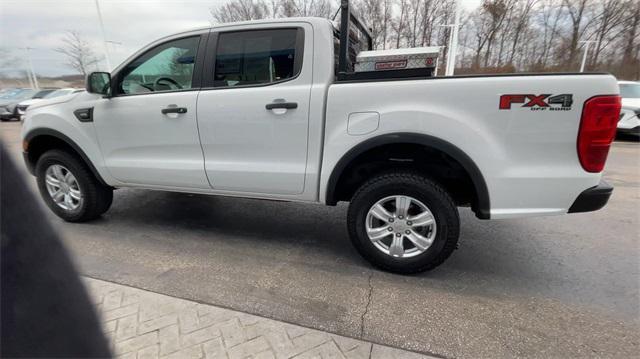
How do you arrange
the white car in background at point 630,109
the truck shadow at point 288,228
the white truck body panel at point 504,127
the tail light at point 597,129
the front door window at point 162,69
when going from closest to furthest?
the tail light at point 597,129 → the white truck body panel at point 504,127 → the truck shadow at point 288,228 → the front door window at point 162,69 → the white car in background at point 630,109

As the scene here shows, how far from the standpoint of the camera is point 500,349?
2037mm

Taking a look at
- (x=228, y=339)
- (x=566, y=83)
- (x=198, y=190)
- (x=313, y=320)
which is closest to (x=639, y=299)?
(x=566, y=83)

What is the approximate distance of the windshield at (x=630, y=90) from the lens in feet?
31.7

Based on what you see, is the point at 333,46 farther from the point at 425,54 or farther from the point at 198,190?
the point at 198,190

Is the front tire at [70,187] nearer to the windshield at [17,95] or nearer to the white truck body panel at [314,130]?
the white truck body panel at [314,130]

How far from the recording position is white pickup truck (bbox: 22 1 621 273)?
2.33m

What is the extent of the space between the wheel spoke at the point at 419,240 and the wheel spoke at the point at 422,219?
8cm

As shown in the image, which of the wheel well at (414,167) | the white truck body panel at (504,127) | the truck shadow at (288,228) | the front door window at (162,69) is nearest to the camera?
the white truck body panel at (504,127)

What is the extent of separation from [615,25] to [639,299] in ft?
115

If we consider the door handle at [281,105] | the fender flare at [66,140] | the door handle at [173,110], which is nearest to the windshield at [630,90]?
the door handle at [281,105]

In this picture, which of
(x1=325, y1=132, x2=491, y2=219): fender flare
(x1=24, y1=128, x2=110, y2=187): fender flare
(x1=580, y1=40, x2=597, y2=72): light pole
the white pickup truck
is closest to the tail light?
the white pickup truck

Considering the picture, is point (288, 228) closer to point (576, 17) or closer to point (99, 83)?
point (99, 83)

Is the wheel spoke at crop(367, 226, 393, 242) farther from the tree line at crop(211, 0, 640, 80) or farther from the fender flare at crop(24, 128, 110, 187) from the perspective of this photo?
the tree line at crop(211, 0, 640, 80)

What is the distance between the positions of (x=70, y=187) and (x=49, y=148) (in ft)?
1.79
